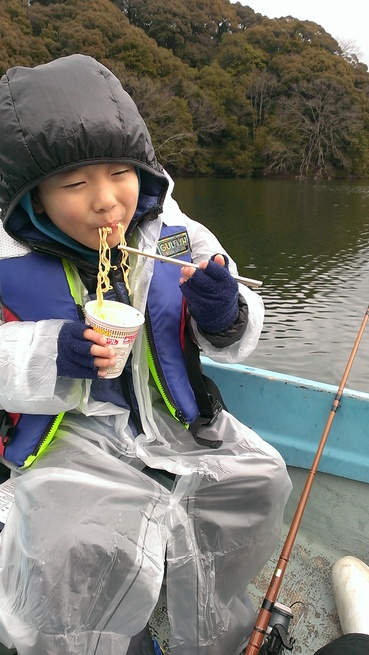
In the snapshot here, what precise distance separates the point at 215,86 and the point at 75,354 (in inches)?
1865

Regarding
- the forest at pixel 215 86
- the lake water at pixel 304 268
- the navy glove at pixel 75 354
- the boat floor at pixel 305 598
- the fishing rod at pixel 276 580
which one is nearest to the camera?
the navy glove at pixel 75 354

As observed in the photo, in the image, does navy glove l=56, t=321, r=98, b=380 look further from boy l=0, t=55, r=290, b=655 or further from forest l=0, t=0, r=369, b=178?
forest l=0, t=0, r=369, b=178

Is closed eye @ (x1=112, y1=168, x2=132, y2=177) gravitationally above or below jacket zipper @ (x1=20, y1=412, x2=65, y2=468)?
above

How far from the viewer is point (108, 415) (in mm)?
1564

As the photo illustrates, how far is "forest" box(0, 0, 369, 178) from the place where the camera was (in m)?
37.0

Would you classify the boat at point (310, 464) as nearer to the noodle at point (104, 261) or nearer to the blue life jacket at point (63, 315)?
the blue life jacket at point (63, 315)

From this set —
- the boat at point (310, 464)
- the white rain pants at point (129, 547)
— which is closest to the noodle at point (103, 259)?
the white rain pants at point (129, 547)

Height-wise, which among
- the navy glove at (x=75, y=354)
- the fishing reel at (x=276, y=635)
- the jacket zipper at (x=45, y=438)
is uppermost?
the navy glove at (x=75, y=354)

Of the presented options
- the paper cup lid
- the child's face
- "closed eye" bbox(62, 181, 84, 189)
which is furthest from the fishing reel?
"closed eye" bbox(62, 181, 84, 189)

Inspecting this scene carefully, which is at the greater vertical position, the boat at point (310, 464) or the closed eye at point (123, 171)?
the closed eye at point (123, 171)

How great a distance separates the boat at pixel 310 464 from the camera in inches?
78.5

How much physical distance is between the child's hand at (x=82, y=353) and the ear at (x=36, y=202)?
0.35 m

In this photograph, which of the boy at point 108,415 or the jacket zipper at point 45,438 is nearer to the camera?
the boy at point 108,415

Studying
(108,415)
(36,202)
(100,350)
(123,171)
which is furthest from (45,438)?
(123,171)
